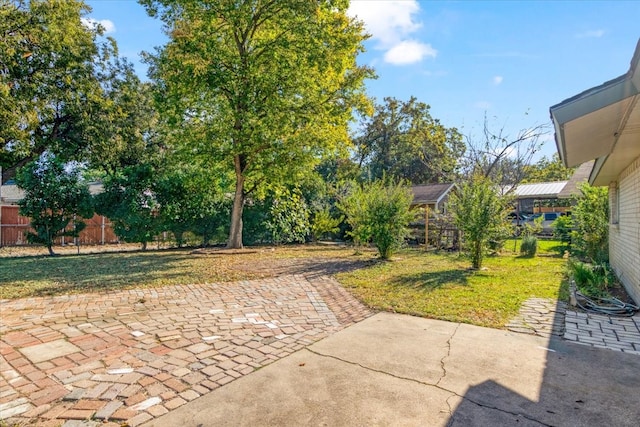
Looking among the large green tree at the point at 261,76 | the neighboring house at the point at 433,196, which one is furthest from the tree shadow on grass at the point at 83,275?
the neighboring house at the point at 433,196

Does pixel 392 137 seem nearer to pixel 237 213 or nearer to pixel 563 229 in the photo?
pixel 563 229

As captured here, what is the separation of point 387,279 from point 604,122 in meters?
4.92

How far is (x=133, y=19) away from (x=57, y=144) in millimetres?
5937

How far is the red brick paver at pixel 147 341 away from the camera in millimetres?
2881

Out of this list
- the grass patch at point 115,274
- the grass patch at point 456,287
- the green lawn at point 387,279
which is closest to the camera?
the grass patch at point 456,287

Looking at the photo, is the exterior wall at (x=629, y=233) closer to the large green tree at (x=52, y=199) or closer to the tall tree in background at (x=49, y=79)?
the large green tree at (x=52, y=199)

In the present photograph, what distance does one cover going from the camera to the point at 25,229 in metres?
17.4

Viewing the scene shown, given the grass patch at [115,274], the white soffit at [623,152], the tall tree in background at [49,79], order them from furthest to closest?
the tall tree in background at [49,79]
the grass patch at [115,274]
the white soffit at [623,152]

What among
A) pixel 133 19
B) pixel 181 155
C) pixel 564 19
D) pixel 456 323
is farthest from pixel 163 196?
pixel 564 19

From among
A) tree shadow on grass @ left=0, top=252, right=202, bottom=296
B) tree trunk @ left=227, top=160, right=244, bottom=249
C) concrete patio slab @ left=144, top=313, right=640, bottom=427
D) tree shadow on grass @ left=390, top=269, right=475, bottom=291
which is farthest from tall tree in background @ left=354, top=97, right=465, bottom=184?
concrete patio slab @ left=144, top=313, right=640, bottom=427

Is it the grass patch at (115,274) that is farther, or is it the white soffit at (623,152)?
the grass patch at (115,274)

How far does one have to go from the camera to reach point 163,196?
48.5 feet

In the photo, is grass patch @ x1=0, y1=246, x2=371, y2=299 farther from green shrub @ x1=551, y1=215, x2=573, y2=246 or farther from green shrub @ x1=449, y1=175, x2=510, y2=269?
green shrub @ x1=551, y1=215, x2=573, y2=246

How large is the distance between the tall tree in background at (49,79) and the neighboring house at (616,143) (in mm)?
14410
